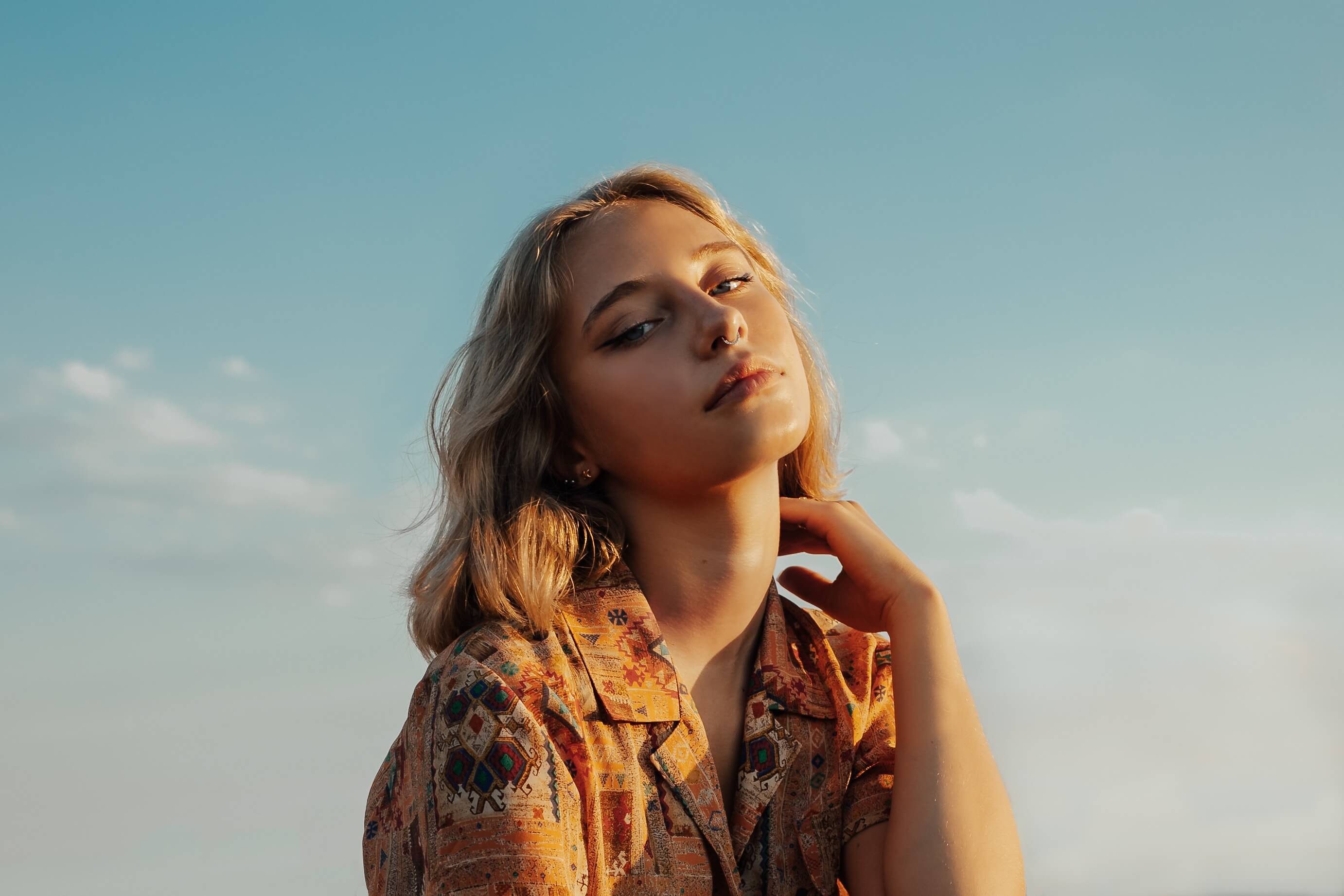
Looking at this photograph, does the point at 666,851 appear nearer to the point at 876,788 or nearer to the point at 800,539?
the point at 876,788

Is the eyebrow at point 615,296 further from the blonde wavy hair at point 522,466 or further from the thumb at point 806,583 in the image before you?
the thumb at point 806,583

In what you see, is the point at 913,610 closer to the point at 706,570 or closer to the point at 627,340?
the point at 706,570

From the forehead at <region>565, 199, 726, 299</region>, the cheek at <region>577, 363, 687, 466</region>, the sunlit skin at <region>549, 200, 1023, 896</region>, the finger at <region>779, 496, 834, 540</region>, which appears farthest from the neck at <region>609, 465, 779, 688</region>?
the forehead at <region>565, 199, 726, 299</region>

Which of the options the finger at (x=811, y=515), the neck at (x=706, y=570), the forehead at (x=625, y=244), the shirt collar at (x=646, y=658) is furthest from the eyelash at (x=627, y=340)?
the finger at (x=811, y=515)

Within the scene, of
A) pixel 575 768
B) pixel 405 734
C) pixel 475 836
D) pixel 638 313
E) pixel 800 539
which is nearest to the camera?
pixel 475 836

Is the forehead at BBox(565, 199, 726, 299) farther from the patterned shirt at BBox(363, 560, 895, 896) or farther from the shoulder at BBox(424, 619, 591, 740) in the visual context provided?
the shoulder at BBox(424, 619, 591, 740)

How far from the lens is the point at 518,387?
11.5 ft

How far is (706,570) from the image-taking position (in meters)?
3.40

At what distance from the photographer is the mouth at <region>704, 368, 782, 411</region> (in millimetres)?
3168

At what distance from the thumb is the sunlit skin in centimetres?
3

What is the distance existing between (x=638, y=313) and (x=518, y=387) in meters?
0.43

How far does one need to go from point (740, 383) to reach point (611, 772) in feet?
3.43

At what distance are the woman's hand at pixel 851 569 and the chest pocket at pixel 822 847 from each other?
0.56 meters

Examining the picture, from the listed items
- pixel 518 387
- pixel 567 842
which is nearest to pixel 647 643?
pixel 567 842
